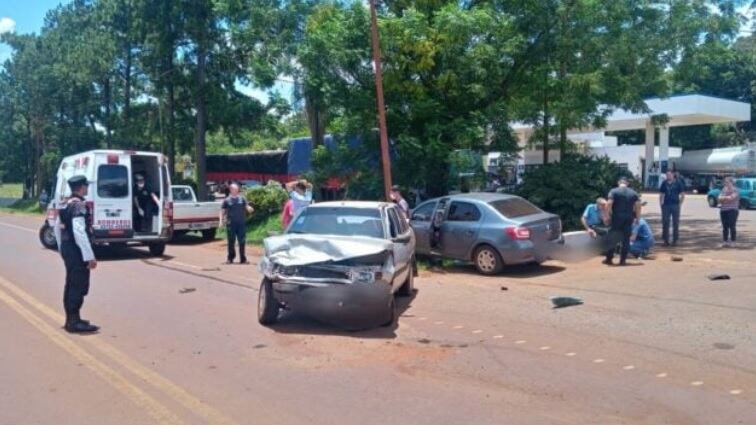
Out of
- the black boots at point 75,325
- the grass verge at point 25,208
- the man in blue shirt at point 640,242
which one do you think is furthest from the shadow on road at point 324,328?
the grass verge at point 25,208

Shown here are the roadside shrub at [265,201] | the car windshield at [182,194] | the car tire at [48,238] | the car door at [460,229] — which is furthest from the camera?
the car windshield at [182,194]

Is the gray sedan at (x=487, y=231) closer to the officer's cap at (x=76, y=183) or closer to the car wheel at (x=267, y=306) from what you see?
the car wheel at (x=267, y=306)

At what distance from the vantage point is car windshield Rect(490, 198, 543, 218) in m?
13.4

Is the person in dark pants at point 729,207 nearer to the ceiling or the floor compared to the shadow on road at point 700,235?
nearer to the ceiling

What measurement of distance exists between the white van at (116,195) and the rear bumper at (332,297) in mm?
9107

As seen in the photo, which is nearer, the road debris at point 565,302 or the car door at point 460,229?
the road debris at point 565,302

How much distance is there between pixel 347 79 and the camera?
17.9 metres

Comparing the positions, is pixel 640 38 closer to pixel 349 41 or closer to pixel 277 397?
pixel 349 41

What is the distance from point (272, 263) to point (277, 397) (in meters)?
2.78

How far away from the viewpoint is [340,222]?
959cm

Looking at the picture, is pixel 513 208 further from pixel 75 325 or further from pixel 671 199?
pixel 75 325

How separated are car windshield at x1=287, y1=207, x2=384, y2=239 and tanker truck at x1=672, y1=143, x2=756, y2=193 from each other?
126 ft

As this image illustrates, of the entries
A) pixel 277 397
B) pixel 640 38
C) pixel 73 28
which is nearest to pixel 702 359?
pixel 277 397

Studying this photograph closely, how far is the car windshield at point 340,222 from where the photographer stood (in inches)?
371
